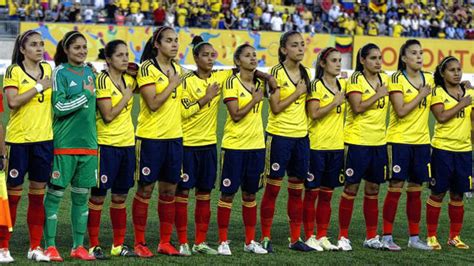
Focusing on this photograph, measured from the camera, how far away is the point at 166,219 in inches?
423

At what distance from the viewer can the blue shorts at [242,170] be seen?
35.7ft

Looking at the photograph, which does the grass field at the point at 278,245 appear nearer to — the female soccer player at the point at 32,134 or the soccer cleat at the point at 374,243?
the soccer cleat at the point at 374,243

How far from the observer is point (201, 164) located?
10.8m

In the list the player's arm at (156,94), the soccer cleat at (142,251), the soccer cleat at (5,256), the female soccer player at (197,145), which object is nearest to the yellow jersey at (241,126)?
the female soccer player at (197,145)

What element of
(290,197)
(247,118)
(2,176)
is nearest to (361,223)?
(290,197)

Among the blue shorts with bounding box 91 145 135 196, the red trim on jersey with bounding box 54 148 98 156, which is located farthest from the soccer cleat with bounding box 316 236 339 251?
the red trim on jersey with bounding box 54 148 98 156

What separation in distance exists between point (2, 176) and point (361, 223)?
17.8 feet

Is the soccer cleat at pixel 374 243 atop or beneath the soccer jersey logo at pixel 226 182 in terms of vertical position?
beneath

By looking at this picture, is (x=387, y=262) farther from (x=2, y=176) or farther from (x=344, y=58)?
(x=344, y=58)

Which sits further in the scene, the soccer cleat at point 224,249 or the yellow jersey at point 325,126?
the yellow jersey at point 325,126

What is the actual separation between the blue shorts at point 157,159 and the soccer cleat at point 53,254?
114 cm

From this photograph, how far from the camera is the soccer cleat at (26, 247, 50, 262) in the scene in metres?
9.83

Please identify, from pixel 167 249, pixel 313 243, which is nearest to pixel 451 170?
pixel 313 243

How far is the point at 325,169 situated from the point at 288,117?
0.77 metres
